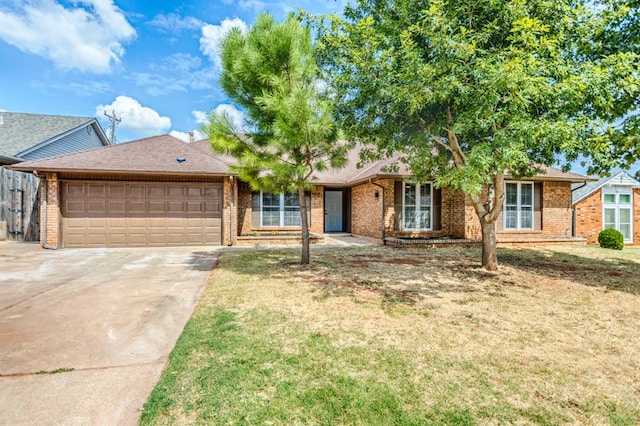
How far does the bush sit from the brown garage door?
15.1 m

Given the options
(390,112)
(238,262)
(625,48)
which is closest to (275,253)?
(238,262)

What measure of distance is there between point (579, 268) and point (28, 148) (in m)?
21.7

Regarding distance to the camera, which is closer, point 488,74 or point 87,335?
point 87,335

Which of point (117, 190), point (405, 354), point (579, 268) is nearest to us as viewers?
point (405, 354)

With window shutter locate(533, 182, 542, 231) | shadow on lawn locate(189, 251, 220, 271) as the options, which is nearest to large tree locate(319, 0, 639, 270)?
shadow on lawn locate(189, 251, 220, 271)

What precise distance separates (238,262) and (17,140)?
15.0m

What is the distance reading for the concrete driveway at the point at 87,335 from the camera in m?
2.53

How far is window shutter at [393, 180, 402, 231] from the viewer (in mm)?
12906

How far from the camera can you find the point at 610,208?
51.5ft

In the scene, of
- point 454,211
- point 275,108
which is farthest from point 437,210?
point 275,108

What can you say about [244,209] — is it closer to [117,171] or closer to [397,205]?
[117,171]

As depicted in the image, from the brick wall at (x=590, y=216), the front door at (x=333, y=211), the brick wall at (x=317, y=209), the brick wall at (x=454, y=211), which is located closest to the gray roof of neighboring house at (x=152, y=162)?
the brick wall at (x=317, y=209)

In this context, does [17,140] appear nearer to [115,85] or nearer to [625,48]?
[115,85]

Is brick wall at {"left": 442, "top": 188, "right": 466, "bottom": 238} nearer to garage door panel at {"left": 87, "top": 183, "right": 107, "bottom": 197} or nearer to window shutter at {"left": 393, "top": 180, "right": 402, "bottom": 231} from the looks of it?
window shutter at {"left": 393, "top": 180, "right": 402, "bottom": 231}
